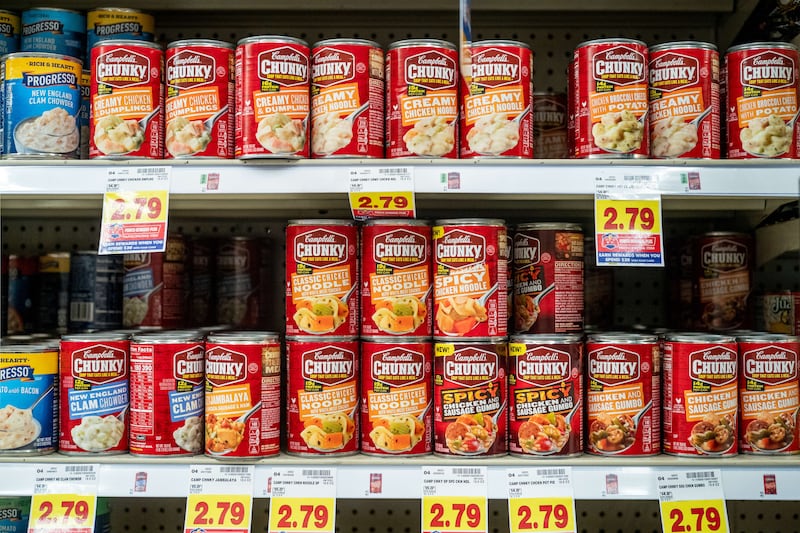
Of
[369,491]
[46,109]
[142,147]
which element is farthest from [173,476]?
[46,109]

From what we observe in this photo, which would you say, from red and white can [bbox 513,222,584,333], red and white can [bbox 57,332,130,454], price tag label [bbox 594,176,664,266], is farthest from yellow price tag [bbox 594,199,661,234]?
red and white can [bbox 57,332,130,454]

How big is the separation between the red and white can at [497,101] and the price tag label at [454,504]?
60 cm

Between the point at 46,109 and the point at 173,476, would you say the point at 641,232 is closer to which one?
the point at 173,476

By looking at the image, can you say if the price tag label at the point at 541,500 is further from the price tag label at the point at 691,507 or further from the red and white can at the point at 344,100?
the red and white can at the point at 344,100

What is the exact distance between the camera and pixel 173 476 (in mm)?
1445

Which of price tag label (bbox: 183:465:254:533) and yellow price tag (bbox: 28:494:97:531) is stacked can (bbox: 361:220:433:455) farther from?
yellow price tag (bbox: 28:494:97:531)

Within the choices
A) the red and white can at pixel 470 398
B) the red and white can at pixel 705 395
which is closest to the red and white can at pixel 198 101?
the red and white can at pixel 470 398

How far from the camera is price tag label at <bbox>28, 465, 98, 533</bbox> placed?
4.76 ft

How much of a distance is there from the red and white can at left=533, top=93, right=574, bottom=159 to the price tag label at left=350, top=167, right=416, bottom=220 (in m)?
0.41

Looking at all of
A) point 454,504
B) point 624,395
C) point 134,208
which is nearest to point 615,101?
point 624,395

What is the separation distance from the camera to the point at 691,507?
1.43 metres

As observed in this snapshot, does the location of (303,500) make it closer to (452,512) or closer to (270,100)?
(452,512)

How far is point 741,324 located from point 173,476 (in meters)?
1.20

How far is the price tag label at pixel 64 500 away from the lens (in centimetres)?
145
